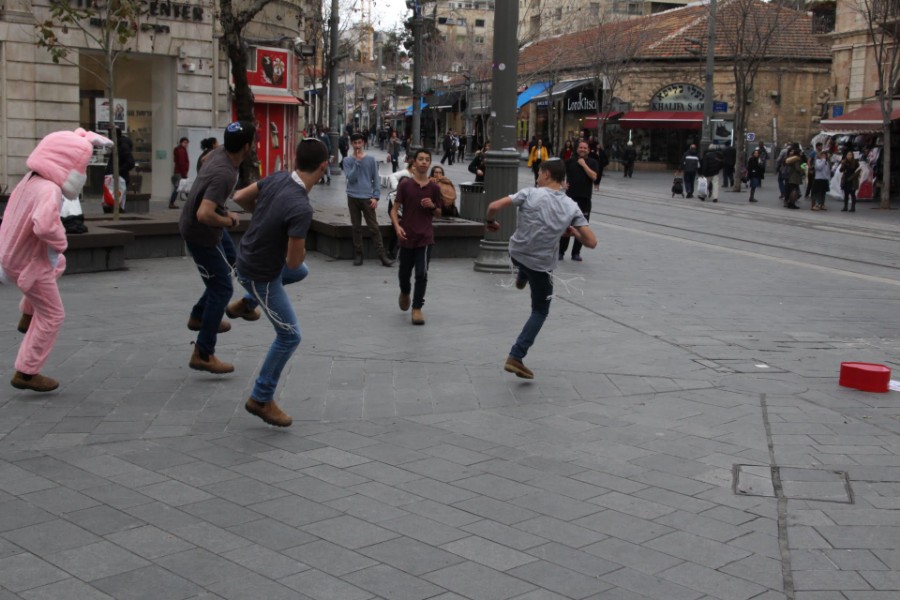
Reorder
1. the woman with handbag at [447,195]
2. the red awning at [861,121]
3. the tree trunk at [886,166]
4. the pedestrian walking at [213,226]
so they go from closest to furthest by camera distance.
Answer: the pedestrian walking at [213,226]
the woman with handbag at [447,195]
the tree trunk at [886,166]
the red awning at [861,121]

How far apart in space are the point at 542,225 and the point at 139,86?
1900cm

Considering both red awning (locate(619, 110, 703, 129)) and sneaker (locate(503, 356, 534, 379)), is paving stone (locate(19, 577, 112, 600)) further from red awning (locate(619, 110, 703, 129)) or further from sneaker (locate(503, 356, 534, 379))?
red awning (locate(619, 110, 703, 129))

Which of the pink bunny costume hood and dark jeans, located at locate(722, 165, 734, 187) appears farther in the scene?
dark jeans, located at locate(722, 165, 734, 187)

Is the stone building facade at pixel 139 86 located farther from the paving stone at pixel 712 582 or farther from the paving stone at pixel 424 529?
the paving stone at pixel 712 582

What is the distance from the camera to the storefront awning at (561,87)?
52.4 meters

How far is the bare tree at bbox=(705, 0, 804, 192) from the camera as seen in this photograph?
34.0 meters

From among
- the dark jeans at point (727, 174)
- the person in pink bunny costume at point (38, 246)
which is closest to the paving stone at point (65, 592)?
the person in pink bunny costume at point (38, 246)

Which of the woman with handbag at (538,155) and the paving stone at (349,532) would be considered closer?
the paving stone at (349,532)

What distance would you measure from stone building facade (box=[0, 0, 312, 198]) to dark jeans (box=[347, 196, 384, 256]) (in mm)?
9842

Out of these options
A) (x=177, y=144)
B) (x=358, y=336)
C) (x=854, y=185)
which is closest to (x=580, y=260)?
(x=358, y=336)

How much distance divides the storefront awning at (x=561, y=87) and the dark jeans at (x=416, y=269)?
44136mm

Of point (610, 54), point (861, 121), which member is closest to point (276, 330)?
point (861, 121)

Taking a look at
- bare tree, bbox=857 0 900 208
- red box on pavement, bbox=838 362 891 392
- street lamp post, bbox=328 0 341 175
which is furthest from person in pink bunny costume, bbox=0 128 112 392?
street lamp post, bbox=328 0 341 175

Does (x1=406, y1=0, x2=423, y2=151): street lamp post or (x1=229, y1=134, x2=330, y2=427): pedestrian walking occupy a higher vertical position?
(x1=406, y1=0, x2=423, y2=151): street lamp post
